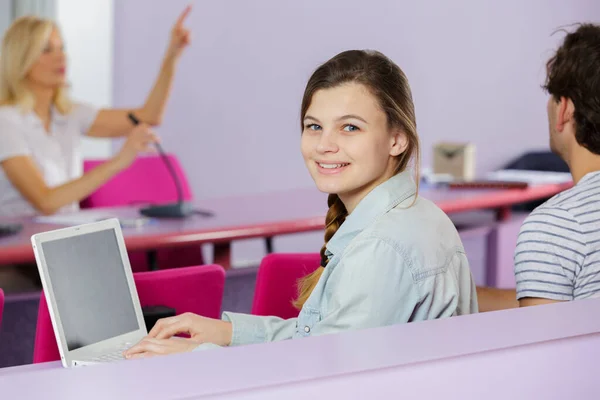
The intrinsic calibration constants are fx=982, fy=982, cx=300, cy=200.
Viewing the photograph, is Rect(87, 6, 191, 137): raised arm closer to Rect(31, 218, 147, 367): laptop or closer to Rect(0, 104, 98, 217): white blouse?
Rect(0, 104, 98, 217): white blouse

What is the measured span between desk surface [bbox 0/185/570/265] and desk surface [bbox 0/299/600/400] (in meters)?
2.04

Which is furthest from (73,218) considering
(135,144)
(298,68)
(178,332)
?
(298,68)

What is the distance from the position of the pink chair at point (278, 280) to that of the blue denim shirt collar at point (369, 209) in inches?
26.4

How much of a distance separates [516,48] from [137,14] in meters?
2.73

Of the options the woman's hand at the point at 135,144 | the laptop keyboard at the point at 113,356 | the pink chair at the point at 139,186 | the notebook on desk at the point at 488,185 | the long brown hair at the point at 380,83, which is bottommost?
the notebook on desk at the point at 488,185

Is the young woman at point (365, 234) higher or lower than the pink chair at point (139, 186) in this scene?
higher

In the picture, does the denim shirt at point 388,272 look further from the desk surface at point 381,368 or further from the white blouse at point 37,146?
the white blouse at point 37,146

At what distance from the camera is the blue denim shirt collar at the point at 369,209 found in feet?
5.84

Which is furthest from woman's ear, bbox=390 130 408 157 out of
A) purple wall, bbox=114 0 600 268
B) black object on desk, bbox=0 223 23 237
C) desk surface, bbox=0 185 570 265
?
purple wall, bbox=114 0 600 268

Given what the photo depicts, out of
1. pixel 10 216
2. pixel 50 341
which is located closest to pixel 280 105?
pixel 10 216

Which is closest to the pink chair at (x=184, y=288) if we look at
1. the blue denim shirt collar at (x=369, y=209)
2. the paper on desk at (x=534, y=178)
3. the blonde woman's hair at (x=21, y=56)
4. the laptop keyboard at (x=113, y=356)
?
the laptop keyboard at (x=113, y=356)

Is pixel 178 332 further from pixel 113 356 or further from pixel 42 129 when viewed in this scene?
pixel 42 129

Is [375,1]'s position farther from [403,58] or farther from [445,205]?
[445,205]

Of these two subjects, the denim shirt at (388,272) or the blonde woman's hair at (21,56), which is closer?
the denim shirt at (388,272)
